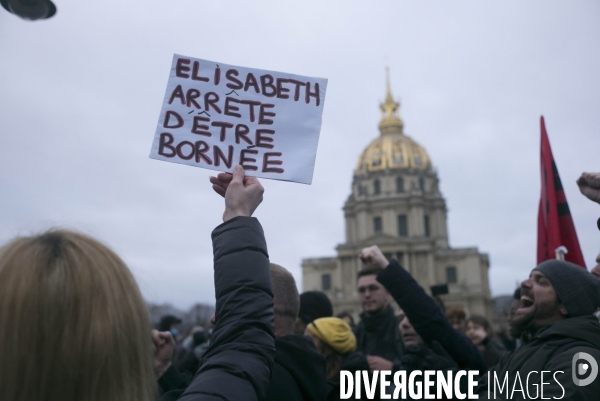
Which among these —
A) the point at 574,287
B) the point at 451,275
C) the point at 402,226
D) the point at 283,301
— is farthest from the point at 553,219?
the point at 402,226

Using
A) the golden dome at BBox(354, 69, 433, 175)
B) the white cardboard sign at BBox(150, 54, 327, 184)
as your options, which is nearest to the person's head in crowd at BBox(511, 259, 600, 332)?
the white cardboard sign at BBox(150, 54, 327, 184)

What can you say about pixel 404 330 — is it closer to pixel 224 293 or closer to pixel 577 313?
pixel 577 313

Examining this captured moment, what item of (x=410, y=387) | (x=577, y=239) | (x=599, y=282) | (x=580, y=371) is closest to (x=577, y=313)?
(x=599, y=282)

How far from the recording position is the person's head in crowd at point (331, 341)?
157 inches

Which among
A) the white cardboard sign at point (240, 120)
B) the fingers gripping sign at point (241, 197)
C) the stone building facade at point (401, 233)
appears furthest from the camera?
the stone building facade at point (401, 233)

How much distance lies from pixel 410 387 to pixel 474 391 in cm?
44

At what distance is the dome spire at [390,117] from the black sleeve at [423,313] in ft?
215

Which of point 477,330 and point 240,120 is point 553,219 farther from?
point 240,120

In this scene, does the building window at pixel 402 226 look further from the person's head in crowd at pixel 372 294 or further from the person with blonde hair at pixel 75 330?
the person with blonde hair at pixel 75 330

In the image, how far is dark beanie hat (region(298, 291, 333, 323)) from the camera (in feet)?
15.9

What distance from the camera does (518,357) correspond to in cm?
309

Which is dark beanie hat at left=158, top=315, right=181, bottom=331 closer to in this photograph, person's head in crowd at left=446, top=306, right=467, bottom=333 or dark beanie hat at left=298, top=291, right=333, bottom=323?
person's head in crowd at left=446, top=306, right=467, bottom=333

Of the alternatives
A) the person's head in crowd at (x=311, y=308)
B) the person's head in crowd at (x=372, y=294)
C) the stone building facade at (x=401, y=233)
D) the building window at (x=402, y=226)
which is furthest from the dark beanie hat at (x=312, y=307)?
the building window at (x=402, y=226)

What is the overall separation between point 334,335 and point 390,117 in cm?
6738
